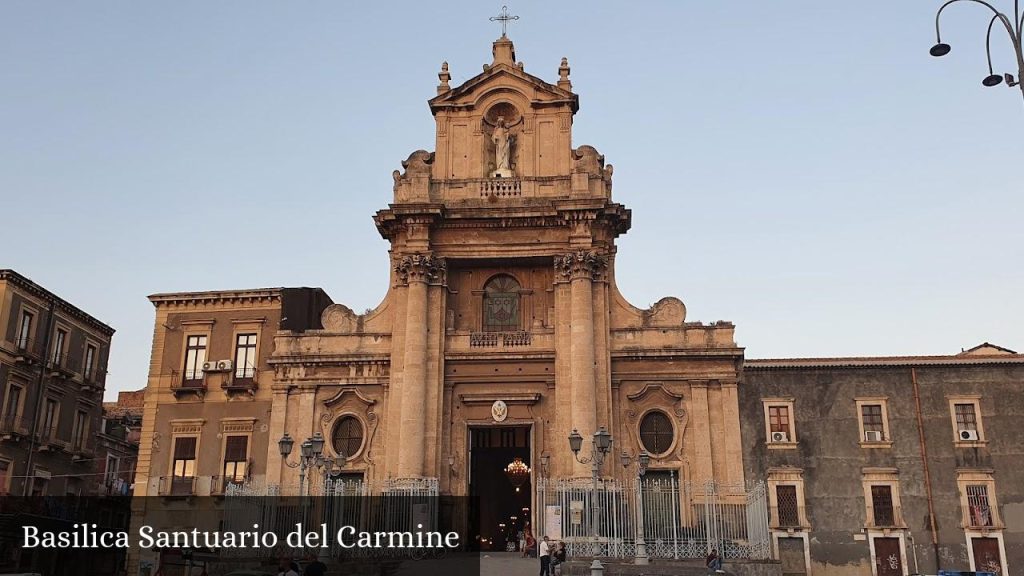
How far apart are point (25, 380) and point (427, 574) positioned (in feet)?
84.0

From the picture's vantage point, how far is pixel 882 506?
37.6 metres

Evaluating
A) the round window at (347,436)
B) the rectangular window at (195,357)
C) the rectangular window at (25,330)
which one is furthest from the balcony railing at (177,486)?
the rectangular window at (25,330)

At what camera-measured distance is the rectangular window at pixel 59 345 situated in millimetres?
44156

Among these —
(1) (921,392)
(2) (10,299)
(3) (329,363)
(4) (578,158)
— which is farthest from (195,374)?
(1) (921,392)

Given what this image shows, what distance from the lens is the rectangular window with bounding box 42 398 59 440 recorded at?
43219 mm

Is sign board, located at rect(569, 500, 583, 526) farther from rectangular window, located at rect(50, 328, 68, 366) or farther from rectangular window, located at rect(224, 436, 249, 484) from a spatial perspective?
rectangular window, located at rect(50, 328, 68, 366)

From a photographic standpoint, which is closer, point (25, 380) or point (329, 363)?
point (329, 363)

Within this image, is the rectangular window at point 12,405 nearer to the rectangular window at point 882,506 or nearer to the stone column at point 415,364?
the stone column at point 415,364

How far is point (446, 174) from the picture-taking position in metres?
36.6

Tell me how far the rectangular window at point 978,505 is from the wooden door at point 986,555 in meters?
0.66

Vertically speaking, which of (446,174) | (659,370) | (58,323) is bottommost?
(659,370)

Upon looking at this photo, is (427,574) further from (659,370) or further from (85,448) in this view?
(85,448)

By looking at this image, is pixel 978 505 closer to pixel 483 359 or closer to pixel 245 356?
pixel 483 359

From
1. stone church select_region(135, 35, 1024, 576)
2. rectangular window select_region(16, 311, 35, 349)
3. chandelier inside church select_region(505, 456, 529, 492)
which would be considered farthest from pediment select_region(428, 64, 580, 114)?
rectangular window select_region(16, 311, 35, 349)
